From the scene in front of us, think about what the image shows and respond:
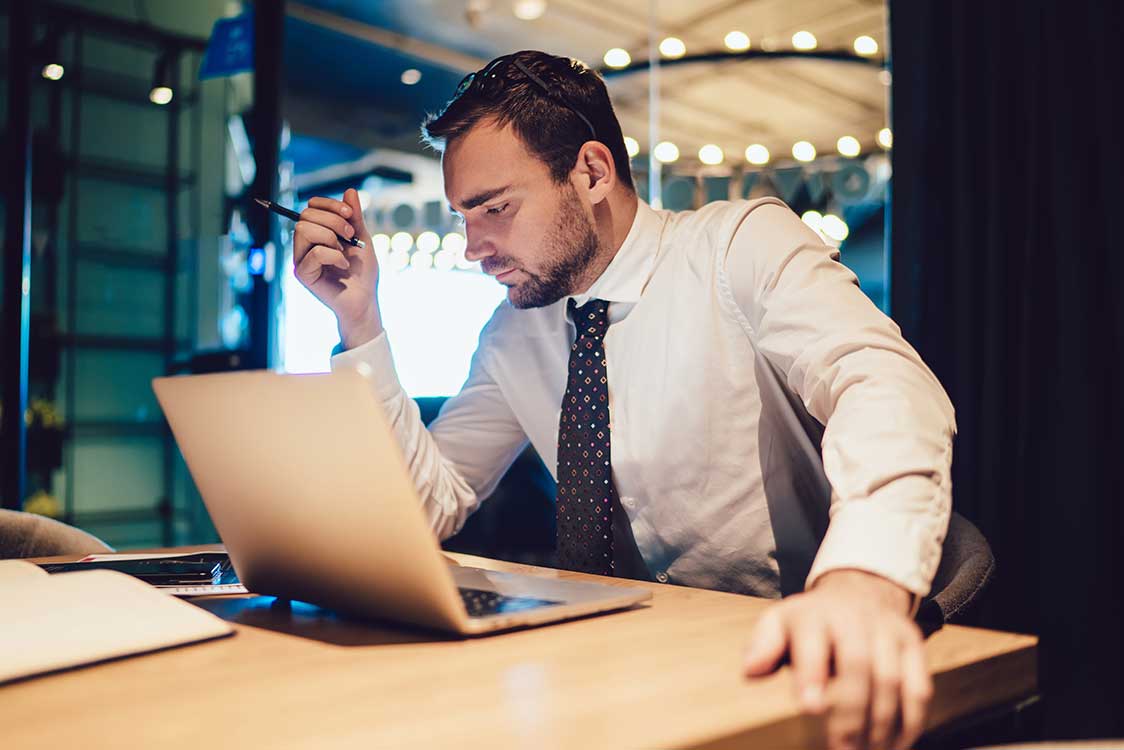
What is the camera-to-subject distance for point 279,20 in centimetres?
356

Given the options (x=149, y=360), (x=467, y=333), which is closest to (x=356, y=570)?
(x=467, y=333)

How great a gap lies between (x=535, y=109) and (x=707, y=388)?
0.57m

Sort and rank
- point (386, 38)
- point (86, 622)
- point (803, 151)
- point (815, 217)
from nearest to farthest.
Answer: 1. point (86, 622)
2. point (815, 217)
3. point (386, 38)
4. point (803, 151)

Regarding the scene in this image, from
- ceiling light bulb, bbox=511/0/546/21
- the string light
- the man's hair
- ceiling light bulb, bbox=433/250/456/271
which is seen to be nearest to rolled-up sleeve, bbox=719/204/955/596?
the man's hair

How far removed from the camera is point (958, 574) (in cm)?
98

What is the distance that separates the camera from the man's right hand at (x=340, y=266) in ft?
4.82

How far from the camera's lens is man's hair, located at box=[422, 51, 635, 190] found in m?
1.54

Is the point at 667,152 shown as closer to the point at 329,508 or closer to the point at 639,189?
the point at 639,189

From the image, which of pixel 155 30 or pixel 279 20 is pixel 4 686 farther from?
pixel 155 30

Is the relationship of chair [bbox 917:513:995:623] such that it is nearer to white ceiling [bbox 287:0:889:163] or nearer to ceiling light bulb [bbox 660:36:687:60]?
white ceiling [bbox 287:0:889:163]

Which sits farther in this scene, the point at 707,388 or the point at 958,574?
the point at 707,388

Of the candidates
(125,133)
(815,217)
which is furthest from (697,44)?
(125,133)

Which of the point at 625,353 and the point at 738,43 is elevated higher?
the point at 738,43

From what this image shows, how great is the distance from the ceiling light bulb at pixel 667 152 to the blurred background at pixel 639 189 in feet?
0.26
